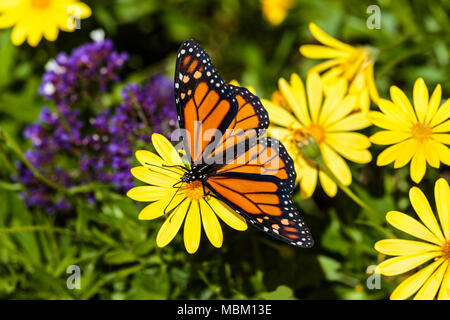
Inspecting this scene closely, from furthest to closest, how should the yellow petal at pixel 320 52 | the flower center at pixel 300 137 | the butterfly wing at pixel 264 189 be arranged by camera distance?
the yellow petal at pixel 320 52
the flower center at pixel 300 137
the butterfly wing at pixel 264 189

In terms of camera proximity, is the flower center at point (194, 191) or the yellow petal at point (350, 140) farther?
the yellow petal at point (350, 140)

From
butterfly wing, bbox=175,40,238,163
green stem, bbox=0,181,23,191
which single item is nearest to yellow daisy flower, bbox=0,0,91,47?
green stem, bbox=0,181,23,191

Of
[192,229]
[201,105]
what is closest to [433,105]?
[201,105]

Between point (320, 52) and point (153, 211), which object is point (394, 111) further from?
point (153, 211)

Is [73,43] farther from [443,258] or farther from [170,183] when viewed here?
[443,258]

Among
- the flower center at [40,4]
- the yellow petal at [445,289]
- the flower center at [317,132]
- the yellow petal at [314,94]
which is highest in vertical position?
the flower center at [40,4]

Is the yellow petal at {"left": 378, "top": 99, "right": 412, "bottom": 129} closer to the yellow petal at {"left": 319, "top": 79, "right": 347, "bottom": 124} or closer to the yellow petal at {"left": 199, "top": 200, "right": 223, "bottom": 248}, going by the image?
the yellow petal at {"left": 319, "top": 79, "right": 347, "bottom": 124}

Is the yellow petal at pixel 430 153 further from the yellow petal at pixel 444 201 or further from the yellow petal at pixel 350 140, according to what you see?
the yellow petal at pixel 350 140

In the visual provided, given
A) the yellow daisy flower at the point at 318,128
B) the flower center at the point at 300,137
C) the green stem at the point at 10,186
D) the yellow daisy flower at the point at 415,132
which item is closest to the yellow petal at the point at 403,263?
the yellow daisy flower at the point at 415,132
